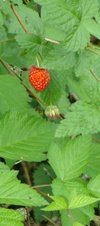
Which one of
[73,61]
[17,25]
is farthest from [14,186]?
[17,25]

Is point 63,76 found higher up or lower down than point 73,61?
lower down

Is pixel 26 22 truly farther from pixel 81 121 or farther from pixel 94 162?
pixel 94 162

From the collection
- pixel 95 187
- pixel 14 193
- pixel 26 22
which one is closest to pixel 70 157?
pixel 95 187

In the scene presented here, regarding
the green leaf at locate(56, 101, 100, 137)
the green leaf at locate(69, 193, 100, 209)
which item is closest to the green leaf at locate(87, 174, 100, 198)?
the green leaf at locate(69, 193, 100, 209)

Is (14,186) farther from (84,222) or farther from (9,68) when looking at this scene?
(9,68)

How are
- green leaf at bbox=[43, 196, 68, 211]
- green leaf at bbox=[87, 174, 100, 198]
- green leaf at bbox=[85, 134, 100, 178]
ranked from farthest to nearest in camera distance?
1. green leaf at bbox=[85, 134, 100, 178]
2. green leaf at bbox=[87, 174, 100, 198]
3. green leaf at bbox=[43, 196, 68, 211]

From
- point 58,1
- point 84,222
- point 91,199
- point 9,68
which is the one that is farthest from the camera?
point 9,68

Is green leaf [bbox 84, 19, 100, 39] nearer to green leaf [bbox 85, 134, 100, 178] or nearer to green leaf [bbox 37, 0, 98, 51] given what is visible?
green leaf [bbox 37, 0, 98, 51]
